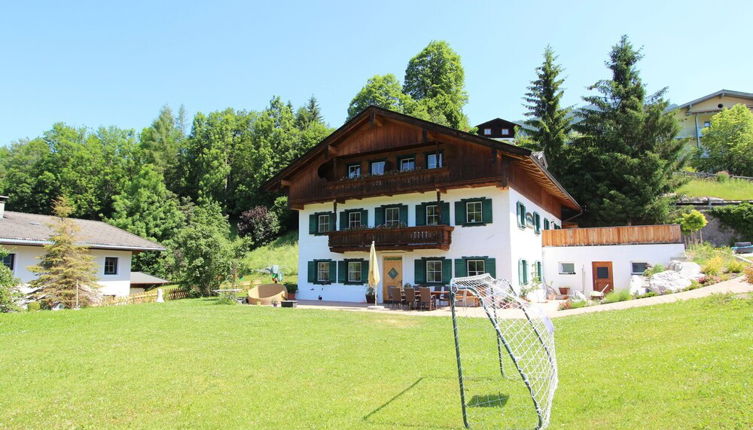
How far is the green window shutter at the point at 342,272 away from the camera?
23.6m

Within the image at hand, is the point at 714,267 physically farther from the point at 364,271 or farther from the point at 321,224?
the point at 321,224

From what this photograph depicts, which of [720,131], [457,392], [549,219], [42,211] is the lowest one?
[457,392]

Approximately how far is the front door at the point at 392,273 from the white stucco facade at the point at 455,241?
197 mm

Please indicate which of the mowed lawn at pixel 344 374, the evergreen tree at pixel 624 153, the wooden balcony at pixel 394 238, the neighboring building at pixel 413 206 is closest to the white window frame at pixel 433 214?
the neighboring building at pixel 413 206

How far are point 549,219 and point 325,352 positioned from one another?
863 inches

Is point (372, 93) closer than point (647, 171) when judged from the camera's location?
No

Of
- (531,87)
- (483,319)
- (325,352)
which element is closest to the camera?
(325,352)

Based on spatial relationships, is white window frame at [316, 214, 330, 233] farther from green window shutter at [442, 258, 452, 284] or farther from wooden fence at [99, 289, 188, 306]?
wooden fence at [99, 289, 188, 306]

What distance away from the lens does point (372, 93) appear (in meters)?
45.7

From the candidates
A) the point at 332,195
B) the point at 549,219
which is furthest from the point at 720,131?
the point at 332,195

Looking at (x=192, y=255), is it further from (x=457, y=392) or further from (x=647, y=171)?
(x=647, y=171)

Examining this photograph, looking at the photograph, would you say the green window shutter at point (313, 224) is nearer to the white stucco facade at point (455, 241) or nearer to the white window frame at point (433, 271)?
the white stucco facade at point (455, 241)

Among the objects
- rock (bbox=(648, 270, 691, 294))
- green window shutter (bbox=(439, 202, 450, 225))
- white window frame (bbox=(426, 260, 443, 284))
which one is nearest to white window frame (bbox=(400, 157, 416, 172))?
green window shutter (bbox=(439, 202, 450, 225))

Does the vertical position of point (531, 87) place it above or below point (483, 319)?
above
